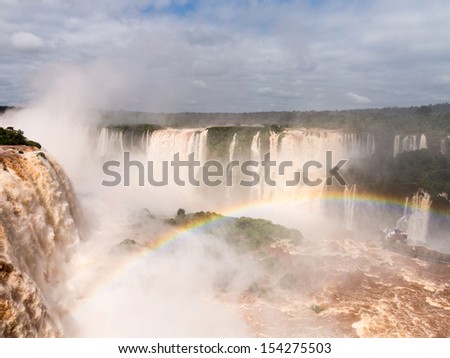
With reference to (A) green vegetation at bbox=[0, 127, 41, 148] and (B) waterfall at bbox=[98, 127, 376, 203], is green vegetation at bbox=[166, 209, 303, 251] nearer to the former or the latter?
(B) waterfall at bbox=[98, 127, 376, 203]

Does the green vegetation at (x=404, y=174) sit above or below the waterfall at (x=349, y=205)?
above

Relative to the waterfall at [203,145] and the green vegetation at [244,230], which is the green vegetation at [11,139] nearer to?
the green vegetation at [244,230]

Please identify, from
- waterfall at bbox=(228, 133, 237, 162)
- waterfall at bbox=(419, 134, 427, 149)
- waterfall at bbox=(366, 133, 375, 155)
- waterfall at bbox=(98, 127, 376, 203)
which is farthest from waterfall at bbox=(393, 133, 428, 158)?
waterfall at bbox=(228, 133, 237, 162)

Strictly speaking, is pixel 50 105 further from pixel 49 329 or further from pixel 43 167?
pixel 49 329

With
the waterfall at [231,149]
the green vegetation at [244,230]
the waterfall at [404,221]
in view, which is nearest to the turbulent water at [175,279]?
the green vegetation at [244,230]

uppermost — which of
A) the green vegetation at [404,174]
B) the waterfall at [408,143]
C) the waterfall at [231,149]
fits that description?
the waterfall at [408,143]
